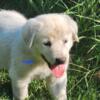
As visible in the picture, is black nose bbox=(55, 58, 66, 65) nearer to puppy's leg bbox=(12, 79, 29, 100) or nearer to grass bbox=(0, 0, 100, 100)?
puppy's leg bbox=(12, 79, 29, 100)

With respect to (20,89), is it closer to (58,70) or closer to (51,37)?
(58,70)

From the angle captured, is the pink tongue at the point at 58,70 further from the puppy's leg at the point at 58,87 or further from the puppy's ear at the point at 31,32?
the puppy's ear at the point at 31,32

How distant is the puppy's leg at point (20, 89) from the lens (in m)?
4.71

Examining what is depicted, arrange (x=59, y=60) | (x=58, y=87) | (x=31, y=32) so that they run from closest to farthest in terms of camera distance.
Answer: (x=59, y=60) < (x=31, y=32) < (x=58, y=87)

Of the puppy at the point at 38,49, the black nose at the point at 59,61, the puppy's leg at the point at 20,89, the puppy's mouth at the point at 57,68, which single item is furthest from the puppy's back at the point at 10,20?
the black nose at the point at 59,61

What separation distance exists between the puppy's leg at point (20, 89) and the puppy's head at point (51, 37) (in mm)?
467

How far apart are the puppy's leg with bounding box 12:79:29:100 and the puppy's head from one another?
0.47 metres

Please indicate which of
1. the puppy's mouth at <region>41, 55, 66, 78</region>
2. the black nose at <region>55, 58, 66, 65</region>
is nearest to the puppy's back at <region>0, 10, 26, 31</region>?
the puppy's mouth at <region>41, 55, 66, 78</region>

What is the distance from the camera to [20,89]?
4.77m

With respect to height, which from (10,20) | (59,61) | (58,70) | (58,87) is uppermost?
(10,20)

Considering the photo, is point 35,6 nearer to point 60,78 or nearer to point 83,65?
point 83,65

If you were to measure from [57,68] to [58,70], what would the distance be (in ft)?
0.20

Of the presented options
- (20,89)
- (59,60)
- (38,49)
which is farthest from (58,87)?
(59,60)

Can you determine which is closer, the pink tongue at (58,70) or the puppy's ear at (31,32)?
the puppy's ear at (31,32)
